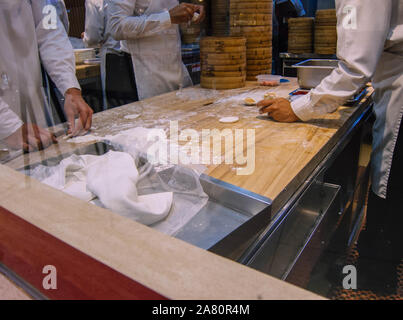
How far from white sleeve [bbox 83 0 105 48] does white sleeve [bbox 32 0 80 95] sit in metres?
0.71

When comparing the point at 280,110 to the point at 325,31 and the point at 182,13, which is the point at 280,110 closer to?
the point at 182,13

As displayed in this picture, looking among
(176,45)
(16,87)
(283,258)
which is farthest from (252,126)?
(176,45)

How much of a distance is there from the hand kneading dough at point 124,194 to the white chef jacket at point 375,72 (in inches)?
30.4

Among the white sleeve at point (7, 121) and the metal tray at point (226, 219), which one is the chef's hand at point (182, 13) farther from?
the metal tray at point (226, 219)

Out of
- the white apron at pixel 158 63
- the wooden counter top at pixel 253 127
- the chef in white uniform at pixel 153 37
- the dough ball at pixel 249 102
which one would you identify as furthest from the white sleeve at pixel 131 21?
the dough ball at pixel 249 102

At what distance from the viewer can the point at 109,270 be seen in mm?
411

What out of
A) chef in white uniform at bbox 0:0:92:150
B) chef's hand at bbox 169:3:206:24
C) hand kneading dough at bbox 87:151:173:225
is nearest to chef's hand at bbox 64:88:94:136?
chef in white uniform at bbox 0:0:92:150

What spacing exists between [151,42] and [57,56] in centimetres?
86

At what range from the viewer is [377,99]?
4.01ft

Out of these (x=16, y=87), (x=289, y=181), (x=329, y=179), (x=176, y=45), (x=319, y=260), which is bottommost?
(x=319, y=260)

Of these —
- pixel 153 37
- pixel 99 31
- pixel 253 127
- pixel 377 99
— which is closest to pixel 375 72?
pixel 377 99

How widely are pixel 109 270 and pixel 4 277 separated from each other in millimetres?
268

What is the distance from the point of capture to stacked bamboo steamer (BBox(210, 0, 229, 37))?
2.13 m
